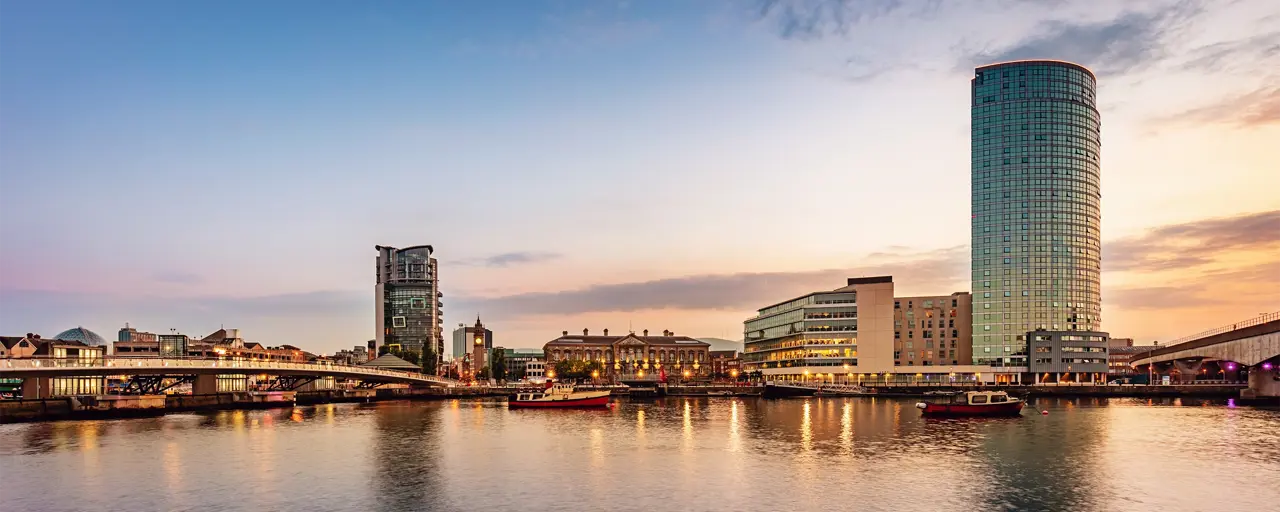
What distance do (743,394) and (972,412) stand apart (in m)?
83.1

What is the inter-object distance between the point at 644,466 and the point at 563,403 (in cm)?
7860

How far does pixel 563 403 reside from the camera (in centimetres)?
13888

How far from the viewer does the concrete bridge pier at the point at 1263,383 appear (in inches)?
6329

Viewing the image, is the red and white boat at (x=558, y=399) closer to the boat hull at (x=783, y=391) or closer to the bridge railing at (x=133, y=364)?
the bridge railing at (x=133, y=364)

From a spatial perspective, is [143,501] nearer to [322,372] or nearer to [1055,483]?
[1055,483]

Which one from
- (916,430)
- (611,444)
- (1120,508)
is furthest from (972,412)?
(1120,508)

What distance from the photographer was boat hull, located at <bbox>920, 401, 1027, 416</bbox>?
112688mm

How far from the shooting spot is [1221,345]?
16812 cm

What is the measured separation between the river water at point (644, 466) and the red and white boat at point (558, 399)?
1292 inches

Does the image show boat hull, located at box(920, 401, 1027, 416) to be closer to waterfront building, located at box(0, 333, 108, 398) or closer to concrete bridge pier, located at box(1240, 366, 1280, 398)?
concrete bridge pier, located at box(1240, 366, 1280, 398)

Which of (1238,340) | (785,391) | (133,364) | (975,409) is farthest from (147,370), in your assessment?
(1238,340)

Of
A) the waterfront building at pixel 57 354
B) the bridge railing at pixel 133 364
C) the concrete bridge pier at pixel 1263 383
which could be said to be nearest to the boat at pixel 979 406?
the concrete bridge pier at pixel 1263 383

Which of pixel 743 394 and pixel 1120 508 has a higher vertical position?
pixel 1120 508

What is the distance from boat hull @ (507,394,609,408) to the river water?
3217 centimetres
